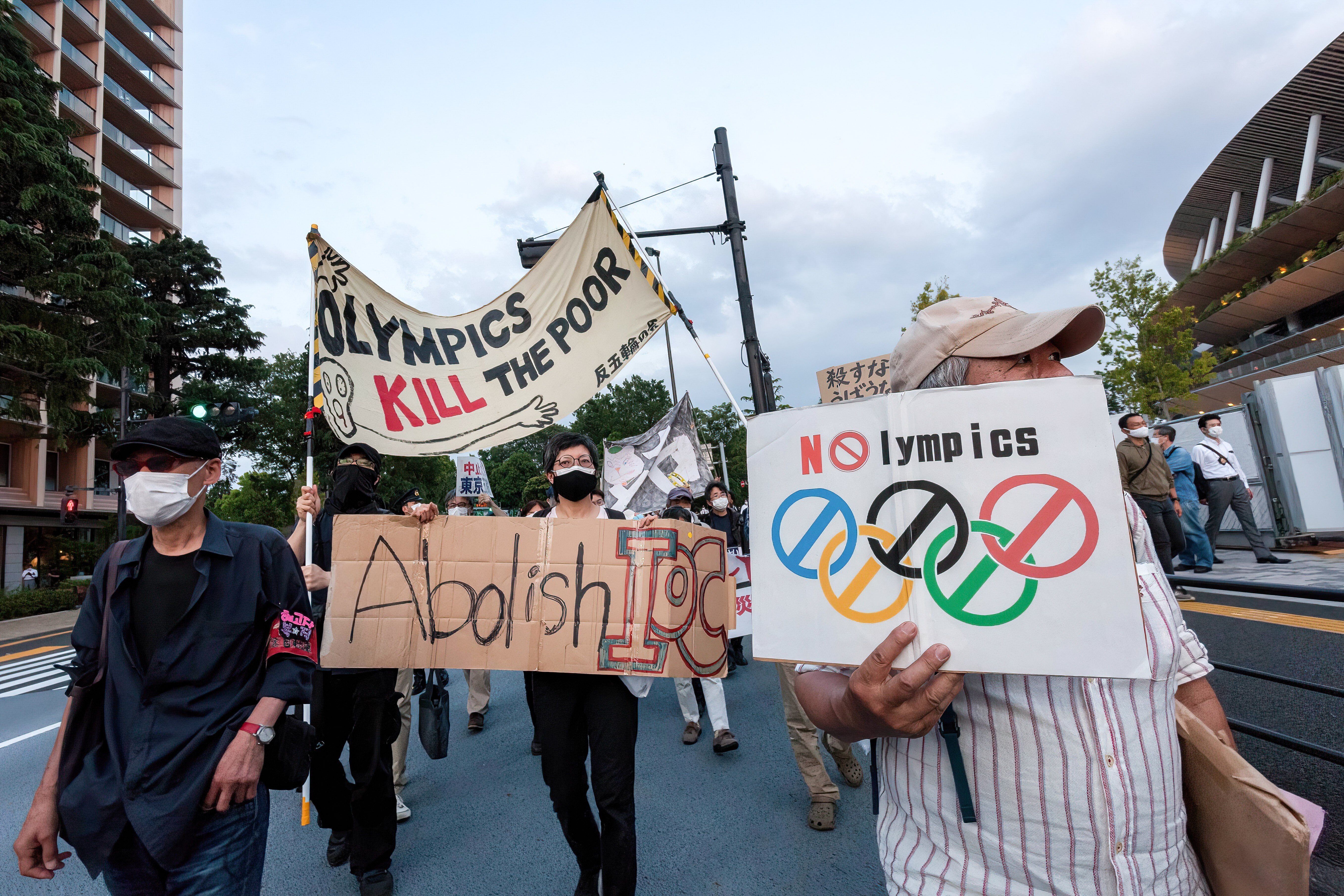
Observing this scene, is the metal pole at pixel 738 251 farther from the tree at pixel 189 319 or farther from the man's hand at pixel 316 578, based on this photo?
the tree at pixel 189 319

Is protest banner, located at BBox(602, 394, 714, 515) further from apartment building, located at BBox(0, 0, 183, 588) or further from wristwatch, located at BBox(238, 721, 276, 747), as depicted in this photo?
apartment building, located at BBox(0, 0, 183, 588)

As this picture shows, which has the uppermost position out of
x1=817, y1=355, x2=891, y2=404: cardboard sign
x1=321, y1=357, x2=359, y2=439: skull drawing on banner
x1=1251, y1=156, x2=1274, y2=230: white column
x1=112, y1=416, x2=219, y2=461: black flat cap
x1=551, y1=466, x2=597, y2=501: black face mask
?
x1=1251, y1=156, x2=1274, y2=230: white column

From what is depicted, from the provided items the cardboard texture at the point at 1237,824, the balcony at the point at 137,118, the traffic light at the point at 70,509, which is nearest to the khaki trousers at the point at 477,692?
the cardboard texture at the point at 1237,824

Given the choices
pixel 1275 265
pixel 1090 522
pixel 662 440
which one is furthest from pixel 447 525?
pixel 1275 265

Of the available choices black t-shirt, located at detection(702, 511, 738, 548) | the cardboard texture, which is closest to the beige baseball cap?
the cardboard texture

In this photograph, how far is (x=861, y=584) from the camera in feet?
4.02

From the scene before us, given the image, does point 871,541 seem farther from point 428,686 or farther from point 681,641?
point 428,686

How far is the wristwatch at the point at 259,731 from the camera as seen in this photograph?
1.97 metres

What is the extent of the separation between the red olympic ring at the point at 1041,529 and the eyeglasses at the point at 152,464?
2.39 metres

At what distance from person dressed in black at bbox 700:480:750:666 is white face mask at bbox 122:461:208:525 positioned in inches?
197

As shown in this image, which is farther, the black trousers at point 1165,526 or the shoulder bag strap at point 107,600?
the black trousers at point 1165,526

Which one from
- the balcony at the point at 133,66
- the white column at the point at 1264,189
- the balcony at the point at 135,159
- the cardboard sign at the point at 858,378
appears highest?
the balcony at the point at 133,66

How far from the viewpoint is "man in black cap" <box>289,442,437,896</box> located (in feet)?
10.1

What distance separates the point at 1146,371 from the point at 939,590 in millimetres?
23155
